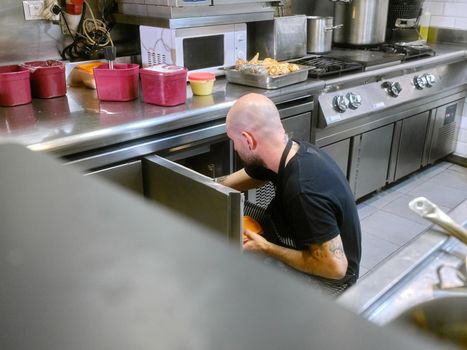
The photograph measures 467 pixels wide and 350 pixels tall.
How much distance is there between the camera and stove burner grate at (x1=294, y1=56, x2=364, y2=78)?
8.77 ft

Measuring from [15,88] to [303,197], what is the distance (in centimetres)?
129

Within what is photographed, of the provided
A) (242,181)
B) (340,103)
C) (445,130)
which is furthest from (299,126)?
(445,130)

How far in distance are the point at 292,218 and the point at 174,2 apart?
128cm

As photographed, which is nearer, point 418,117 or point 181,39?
point 181,39

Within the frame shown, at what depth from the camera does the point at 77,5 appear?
97.0 inches

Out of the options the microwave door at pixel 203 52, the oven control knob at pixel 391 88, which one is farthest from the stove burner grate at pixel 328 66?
the microwave door at pixel 203 52

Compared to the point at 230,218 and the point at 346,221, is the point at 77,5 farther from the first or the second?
the point at 346,221

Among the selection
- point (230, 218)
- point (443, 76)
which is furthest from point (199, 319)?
point (443, 76)

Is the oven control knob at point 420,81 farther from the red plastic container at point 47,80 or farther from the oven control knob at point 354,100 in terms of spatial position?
the red plastic container at point 47,80

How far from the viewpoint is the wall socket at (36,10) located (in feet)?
7.75

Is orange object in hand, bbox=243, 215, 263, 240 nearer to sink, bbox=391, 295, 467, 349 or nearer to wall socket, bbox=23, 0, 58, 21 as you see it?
sink, bbox=391, 295, 467, 349

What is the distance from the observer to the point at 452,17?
12.8 feet

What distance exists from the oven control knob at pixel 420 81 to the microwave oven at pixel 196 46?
4.26ft

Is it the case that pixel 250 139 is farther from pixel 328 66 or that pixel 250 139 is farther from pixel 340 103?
pixel 328 66
